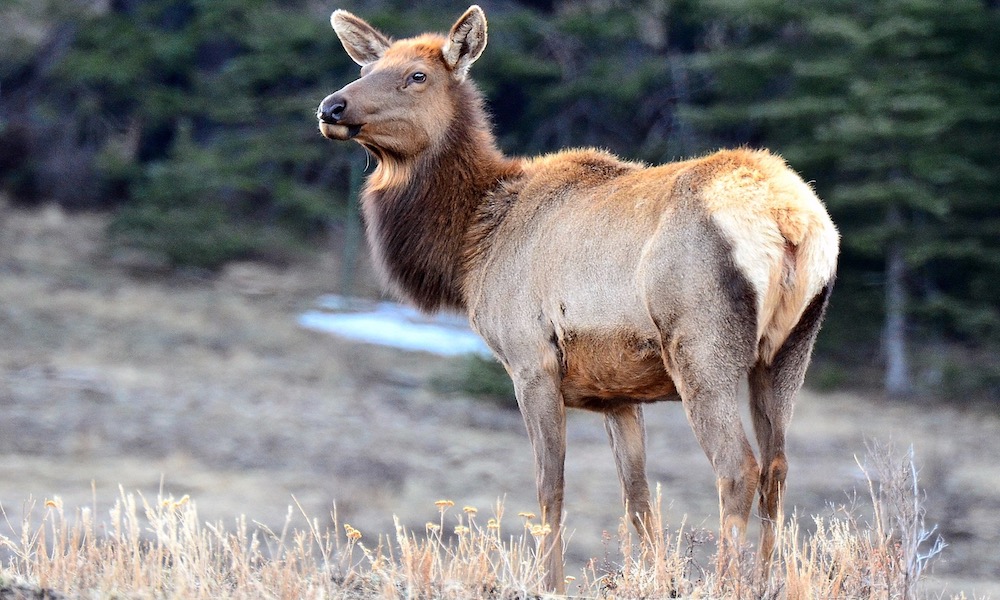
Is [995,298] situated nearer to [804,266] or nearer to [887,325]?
[887,325]

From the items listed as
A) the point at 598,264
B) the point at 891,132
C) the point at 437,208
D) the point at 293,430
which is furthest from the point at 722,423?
the point at 891,132

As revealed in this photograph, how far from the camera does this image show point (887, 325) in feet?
59.6

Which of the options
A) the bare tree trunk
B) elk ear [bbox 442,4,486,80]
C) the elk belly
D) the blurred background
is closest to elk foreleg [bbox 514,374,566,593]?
the elk belly

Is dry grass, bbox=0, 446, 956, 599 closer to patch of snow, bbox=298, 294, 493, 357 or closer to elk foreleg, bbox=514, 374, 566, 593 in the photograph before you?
elk foreleg, bbox=514, 374, 566, 593

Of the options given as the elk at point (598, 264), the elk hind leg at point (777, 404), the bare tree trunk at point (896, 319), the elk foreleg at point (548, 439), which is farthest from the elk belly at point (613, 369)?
the bare tree trunk at point (896, 319)

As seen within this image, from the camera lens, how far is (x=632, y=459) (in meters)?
5.98

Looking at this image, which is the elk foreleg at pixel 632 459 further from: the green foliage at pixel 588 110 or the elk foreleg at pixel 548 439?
the green foliage at pixel 588 110

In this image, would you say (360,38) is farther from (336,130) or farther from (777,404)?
(777,404)

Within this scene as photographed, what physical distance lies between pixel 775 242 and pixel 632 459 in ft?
5.17

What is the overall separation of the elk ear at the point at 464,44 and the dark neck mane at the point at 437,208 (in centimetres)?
15

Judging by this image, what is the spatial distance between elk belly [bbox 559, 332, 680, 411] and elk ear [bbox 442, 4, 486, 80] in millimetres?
2014

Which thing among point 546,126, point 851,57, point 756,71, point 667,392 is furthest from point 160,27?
point 667,392

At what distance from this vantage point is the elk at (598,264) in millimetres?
4992

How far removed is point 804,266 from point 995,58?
47.1 ft
